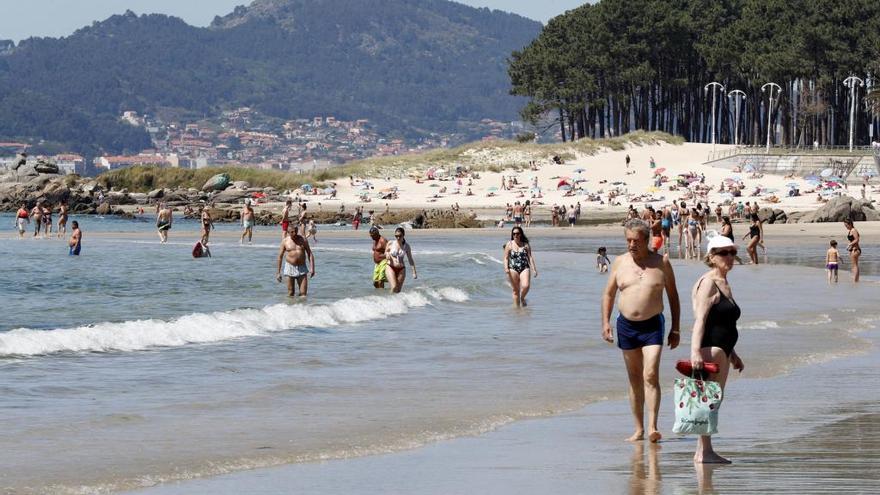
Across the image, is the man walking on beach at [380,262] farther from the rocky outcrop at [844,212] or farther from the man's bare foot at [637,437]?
the rocky outcrop at [844,212]

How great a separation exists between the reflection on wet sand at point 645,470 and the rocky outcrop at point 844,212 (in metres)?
46.9

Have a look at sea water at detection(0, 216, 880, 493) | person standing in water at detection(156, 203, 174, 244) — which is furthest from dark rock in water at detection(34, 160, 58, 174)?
sea water at detection(0, 216, 880, 493)

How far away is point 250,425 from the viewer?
10.1m

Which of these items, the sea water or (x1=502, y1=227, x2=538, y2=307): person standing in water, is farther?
(x1=502, y1=227, x2=538, y2=307): person standing in water

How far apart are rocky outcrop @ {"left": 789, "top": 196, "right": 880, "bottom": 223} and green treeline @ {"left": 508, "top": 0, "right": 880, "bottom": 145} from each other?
30861 mm

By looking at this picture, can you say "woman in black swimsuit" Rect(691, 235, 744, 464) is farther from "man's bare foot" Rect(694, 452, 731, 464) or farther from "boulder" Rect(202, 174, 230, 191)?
"boulder" Rect(202, 174, 230, 191)

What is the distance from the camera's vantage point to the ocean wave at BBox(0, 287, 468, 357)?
50.8 feet

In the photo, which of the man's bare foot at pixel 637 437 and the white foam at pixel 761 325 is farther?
the white foam at pixel 761 325

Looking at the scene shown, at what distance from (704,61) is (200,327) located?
289 feet

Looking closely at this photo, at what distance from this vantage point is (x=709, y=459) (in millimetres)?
8336

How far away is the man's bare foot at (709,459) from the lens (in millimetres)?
8328

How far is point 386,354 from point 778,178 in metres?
61.5

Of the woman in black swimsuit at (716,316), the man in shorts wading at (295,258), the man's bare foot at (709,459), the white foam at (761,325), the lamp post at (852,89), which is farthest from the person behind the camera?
the lamp post at (852,89)

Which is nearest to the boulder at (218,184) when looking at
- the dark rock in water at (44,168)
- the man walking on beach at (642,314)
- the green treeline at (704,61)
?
the dark rock in water at (44,168)
